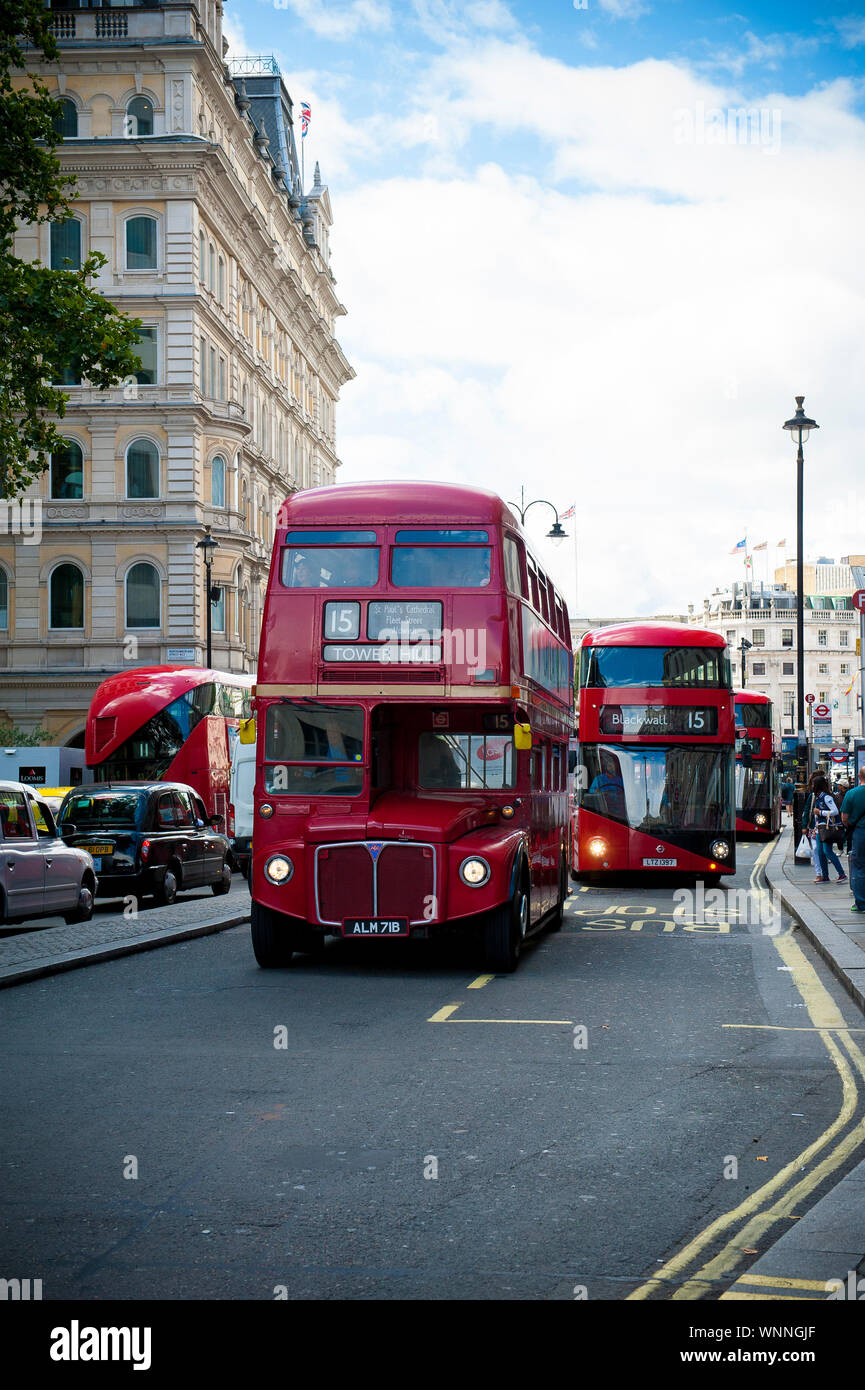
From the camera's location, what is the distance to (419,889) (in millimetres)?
13359

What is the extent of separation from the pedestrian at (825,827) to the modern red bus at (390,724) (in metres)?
11.9

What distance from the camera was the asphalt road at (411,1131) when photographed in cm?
532

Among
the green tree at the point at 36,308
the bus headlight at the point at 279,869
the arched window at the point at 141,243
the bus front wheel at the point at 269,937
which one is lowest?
the bus front wheel at the point at 269,937

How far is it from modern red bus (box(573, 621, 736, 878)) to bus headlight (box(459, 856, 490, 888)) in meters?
11.6

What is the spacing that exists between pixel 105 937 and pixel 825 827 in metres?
13.5

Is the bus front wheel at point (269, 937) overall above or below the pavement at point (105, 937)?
above

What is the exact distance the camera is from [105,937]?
16.0m

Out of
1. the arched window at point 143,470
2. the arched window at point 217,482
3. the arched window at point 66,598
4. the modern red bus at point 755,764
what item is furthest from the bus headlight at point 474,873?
the arched window at point 217,482

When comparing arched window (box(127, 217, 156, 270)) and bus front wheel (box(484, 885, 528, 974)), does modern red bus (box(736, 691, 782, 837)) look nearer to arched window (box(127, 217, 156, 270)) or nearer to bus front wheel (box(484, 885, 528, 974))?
arched window (box(127, 217, 156, 270))

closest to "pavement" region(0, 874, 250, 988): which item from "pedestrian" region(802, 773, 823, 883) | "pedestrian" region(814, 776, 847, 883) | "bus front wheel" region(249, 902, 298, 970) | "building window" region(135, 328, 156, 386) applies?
"bus front wheel" region(249, 902, 298, 970)

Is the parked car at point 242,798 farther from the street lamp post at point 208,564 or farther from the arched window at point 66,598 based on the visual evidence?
the arched window at point 66,598

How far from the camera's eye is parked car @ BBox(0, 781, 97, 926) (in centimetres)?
1780

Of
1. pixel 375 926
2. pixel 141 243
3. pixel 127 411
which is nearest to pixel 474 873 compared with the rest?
pixel 375 926

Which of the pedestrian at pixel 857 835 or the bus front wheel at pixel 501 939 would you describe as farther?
the pedestrian at pixel 857 835
